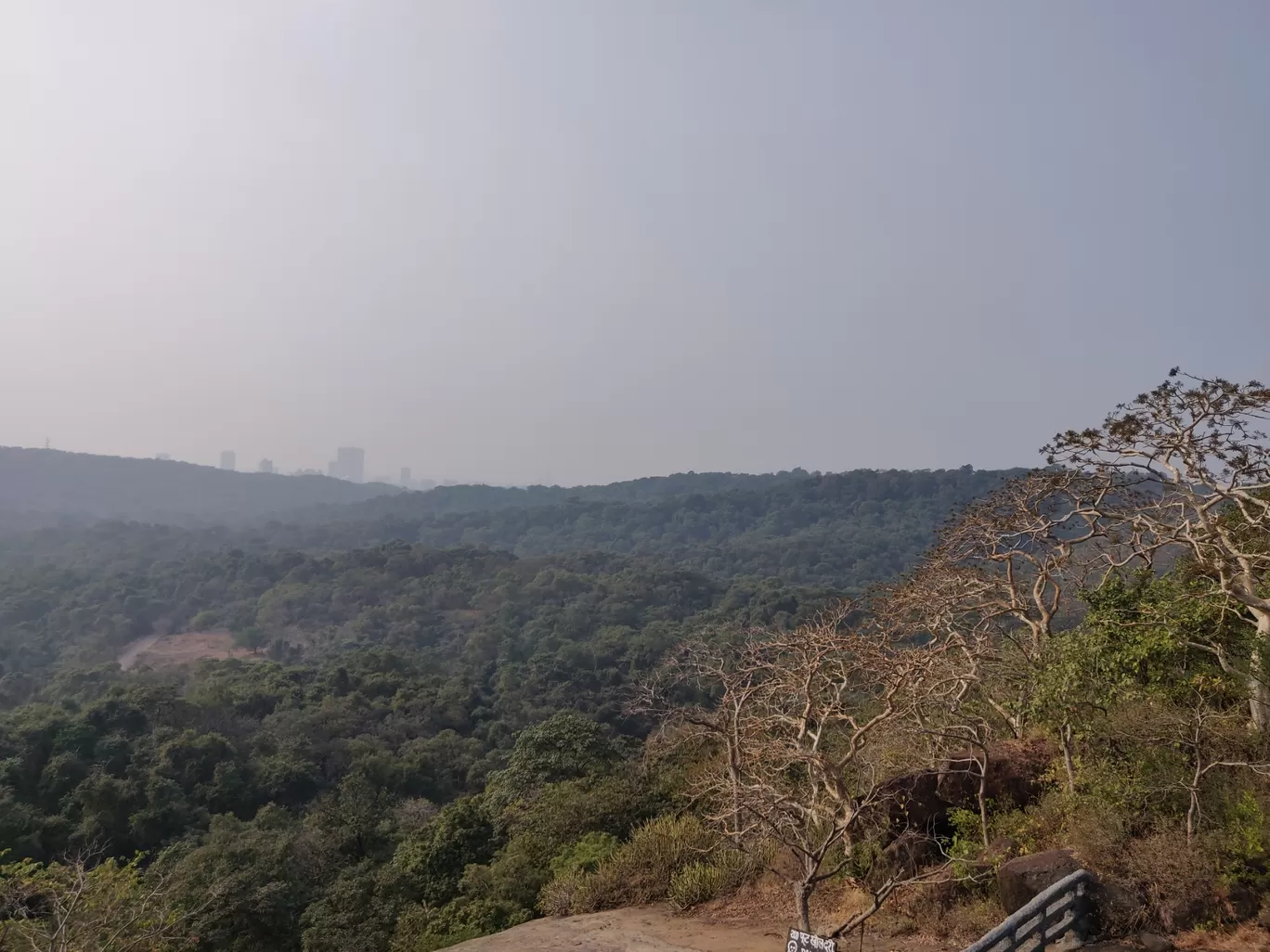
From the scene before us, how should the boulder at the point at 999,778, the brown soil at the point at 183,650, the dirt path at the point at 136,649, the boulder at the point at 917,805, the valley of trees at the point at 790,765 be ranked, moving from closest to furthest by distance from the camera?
the valley of trees at the point at 790,765 → the boulder at the point at 917,805 → the boulder at the point at 999,778 → the brown soil at the point at 183,650 → the dirt path at the point at 136,649

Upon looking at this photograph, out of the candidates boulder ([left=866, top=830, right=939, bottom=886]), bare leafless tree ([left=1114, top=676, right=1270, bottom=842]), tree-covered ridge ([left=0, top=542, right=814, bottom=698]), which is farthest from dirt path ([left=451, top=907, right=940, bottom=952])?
tree-covered ridge ([left=0, top=542, right=814, bottom=698])

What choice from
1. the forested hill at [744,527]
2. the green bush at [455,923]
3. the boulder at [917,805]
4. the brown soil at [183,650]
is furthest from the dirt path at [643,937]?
the forested hill at [744,527]

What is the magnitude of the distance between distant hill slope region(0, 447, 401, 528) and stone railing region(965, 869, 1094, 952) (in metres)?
147

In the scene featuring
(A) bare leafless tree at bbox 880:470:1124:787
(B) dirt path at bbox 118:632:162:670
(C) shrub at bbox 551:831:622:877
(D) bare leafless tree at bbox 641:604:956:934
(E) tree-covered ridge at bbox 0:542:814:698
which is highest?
(A) bare leafless tree at bbox 880:470:1124:787

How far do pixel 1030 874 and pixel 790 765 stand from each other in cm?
376

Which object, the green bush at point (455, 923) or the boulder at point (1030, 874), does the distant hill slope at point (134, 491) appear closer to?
the green bush at point (455, 923)

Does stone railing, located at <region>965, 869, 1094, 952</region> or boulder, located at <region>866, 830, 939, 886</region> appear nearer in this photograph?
stone railing, located at <region>965, 869, 1094, 952</region>

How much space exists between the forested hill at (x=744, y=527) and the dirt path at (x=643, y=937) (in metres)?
70.4

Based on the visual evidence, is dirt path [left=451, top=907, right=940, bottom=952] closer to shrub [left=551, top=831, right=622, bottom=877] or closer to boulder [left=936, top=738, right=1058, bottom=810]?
shrub [left=551, top=831, right=622, bottom=877]

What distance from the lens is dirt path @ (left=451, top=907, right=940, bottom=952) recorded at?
797 cm

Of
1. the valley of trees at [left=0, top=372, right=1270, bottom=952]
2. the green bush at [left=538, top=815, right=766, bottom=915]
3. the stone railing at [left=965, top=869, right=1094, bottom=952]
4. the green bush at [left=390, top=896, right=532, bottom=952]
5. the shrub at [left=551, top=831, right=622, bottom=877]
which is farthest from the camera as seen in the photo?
the shrub at [left=551, top=831, right=622, bottom=877]

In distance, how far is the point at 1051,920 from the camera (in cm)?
612

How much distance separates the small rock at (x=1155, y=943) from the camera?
19.2ft

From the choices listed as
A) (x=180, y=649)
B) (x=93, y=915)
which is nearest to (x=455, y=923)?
(x=93, y=915)
